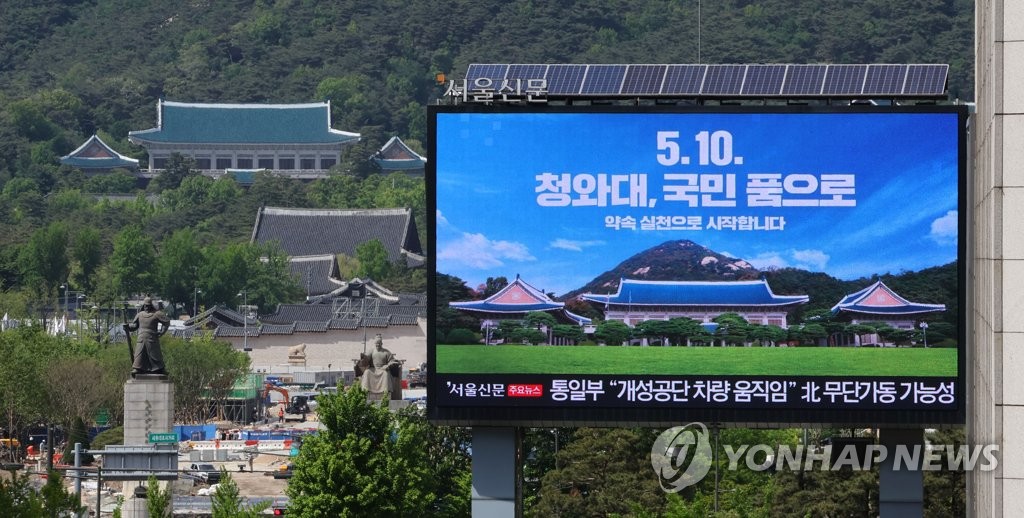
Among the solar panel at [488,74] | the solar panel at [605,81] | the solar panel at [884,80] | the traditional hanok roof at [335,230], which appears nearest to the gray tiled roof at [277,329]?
the traditional hanok roof at [335,230]

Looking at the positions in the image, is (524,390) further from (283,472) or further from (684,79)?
(283,472)

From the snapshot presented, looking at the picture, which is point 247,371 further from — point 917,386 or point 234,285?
point 917,386

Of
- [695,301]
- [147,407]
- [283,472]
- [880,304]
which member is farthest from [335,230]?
[880,304]

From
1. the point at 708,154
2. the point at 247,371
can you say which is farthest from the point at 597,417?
the point at 247,371

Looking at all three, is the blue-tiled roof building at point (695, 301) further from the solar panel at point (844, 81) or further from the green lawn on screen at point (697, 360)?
the solar panel at point (844, 81)

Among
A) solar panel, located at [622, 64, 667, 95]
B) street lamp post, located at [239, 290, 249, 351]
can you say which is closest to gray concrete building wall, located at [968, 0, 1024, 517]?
solar panel, located at [622, 64, 667, 95]
